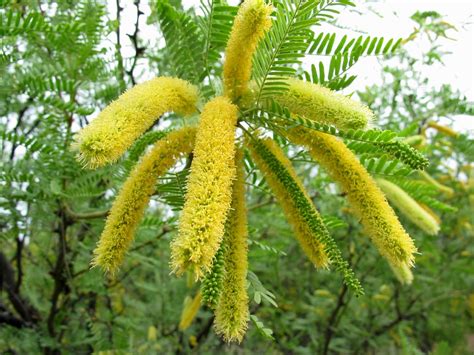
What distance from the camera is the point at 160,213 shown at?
3857mm

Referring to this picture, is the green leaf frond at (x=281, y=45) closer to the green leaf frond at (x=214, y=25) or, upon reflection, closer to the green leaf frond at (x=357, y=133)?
the green leaf frond at (x=357, y=133)

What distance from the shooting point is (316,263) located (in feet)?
4.39

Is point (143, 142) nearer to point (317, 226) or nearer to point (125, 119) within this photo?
point (125, 119)

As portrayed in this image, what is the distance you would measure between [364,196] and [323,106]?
0.80 ft

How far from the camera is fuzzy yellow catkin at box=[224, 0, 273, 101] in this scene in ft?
3.92

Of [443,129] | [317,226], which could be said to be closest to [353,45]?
[317,226]

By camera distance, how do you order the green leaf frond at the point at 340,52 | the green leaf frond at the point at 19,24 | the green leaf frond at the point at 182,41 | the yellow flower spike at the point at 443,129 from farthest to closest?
the yellow flower spike at the point at 443,129 → the green leaf frond at the point at 19,24 → the green leaf frond at the point at 182,41 → the green leaf frond at the point at 340,52

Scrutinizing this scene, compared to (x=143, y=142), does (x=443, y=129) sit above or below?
below

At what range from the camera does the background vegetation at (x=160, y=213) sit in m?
1.75

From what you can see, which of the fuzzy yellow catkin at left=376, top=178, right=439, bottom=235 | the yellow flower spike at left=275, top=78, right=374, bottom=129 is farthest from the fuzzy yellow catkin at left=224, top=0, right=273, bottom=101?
the fuzzy yellow catkin at left=376, top=178, right=439, bottom=235

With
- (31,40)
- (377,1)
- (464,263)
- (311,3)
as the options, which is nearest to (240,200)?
(311,3)

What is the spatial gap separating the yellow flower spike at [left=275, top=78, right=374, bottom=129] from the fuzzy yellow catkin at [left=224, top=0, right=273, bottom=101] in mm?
121

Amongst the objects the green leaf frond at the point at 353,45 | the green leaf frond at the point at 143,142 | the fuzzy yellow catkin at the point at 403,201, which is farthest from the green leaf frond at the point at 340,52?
the fuzzy yellow catkin at the point at 403,201

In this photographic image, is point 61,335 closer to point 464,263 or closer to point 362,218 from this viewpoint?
point 362,218
